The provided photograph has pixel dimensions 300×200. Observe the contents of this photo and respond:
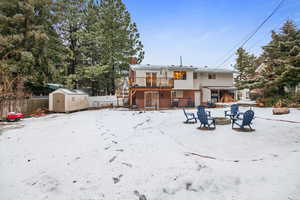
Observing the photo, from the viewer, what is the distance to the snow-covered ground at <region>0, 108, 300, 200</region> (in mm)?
2621

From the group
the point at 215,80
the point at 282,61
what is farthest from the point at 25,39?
the point at 282,61

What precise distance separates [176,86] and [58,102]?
13797 mm

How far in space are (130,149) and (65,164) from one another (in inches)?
71.9

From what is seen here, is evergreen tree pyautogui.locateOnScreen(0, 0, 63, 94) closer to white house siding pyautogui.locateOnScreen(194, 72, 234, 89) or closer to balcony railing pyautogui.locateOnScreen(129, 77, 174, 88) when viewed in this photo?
balcony railing pyautogui.locateOnScreen(129, 77, 174, 88)

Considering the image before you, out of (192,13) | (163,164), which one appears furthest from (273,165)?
(192,13)

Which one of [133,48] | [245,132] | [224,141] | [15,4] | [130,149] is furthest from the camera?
[133,48]

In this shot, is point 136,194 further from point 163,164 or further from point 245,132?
point 245,132

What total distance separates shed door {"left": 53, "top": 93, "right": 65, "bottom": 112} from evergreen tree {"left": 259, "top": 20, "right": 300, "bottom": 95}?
→ 21131mm

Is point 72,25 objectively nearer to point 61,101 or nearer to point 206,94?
point 61,101

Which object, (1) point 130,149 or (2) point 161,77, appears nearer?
(1) point 130,149

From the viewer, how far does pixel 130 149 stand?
4.54 meters

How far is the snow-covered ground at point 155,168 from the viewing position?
2.62 meters

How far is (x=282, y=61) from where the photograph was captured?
44.7 feet

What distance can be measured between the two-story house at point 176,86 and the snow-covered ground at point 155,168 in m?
11.3
